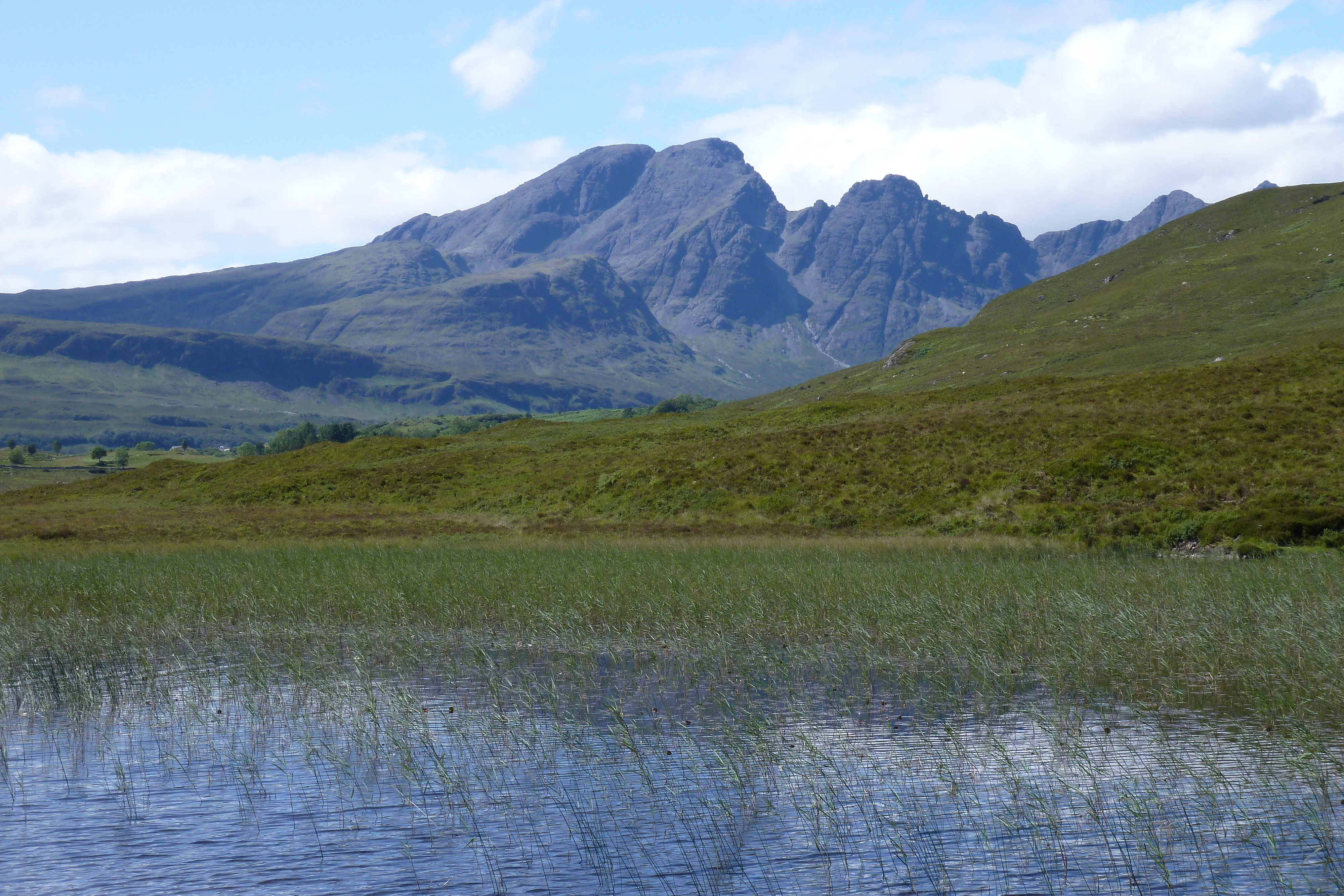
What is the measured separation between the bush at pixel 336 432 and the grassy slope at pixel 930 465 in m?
70.9

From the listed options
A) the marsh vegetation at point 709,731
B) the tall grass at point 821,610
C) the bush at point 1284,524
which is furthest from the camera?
the bush at point 1284,524

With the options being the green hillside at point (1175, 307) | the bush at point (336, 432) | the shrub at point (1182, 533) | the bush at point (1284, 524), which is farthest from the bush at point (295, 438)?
the bush at point (1284, 524)

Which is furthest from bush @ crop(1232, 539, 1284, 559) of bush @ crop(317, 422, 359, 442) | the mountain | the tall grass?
bush @ crop(317, 422, 359, 442)

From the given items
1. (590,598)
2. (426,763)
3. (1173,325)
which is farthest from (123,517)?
(1173,325)

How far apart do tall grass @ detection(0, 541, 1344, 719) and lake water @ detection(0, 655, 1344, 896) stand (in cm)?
253

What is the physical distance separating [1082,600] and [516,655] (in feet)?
43.2

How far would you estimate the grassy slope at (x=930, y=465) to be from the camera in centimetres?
4434

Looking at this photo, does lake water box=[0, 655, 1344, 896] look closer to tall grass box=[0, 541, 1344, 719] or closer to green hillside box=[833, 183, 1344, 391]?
tall grass box=[0, 541, 1344, 719]

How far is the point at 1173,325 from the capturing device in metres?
108

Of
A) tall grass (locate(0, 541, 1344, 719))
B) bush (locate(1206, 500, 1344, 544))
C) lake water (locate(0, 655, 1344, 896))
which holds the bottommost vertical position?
bush (locate(1206, 500, 1344, 544))

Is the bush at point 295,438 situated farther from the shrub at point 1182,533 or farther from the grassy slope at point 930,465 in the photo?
the shrub at point 1182,533

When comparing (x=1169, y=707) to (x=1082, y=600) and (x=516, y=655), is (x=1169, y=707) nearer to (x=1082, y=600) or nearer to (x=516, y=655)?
(x=1082, y=600)

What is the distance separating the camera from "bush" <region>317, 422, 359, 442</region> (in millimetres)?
169375

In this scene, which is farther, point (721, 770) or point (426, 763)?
point (426, 763)
